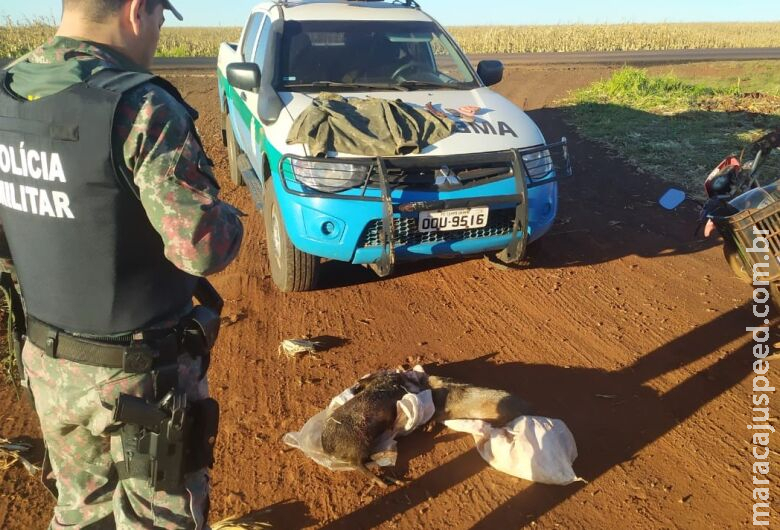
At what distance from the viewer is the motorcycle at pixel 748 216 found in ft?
11.3

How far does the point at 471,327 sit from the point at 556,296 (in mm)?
813

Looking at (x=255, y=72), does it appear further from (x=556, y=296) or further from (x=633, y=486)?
(x=633, y=486)

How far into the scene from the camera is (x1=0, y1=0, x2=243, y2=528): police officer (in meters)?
1.71

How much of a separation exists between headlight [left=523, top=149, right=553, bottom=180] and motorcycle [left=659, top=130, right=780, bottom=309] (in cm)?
89

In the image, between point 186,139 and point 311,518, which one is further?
point 311,518

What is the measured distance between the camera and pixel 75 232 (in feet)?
5.91

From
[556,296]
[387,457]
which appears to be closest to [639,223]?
[556,296]

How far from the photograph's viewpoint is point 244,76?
4.77m

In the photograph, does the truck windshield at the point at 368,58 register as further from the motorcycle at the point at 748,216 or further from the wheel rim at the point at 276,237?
the motorcycle at the point at 748,216

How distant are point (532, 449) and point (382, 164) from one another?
2.01 meters

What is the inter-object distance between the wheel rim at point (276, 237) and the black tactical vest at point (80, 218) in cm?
266

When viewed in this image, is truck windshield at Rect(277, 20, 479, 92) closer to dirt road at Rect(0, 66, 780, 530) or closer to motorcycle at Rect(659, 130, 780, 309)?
dirt road at Rect(0, 66, 780, 530)

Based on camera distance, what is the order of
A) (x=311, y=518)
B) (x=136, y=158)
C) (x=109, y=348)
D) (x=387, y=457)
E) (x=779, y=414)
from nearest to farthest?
(x=136, y=158) → (x=109, y=348) → (x=311, y=518) → (x=387, y=457) → (x=779, y=414)

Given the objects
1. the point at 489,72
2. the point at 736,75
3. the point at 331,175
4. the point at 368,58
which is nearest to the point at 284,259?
the point at 331,175
